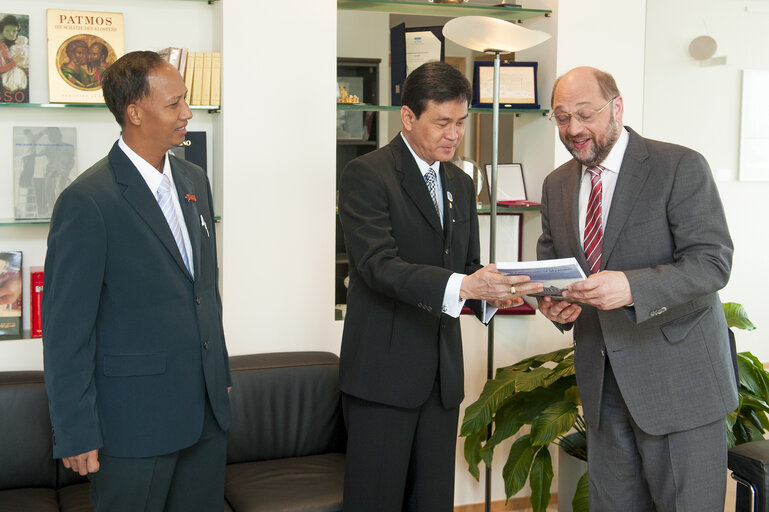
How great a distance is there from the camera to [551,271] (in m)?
2.13

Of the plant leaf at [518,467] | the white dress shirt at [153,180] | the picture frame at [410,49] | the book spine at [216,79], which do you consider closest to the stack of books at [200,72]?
the book spine at [216,79]

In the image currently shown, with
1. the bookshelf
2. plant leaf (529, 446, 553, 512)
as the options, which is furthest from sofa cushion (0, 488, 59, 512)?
plant leaf (529, 446, 553, 512)

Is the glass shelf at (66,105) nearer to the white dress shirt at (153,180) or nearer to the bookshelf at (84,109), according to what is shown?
the bookshelf at (84,109)

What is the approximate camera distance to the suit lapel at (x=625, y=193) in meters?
2.33

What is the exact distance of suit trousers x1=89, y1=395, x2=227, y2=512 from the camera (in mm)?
2055

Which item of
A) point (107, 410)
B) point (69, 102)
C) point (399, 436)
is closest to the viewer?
point (107, 410)

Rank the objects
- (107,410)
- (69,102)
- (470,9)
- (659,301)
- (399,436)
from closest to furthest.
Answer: (107,410) → (659,301) → (399,436) → (69,102) → (470,9)

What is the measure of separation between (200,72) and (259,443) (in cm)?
157

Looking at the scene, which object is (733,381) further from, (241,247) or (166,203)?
(241,247)

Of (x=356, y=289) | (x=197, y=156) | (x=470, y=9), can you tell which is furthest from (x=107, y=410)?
(x=470, y=9)

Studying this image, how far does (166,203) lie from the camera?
2201 millimetres

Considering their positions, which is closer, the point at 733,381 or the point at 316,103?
the point at 733,381

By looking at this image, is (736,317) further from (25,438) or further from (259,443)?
(25,438)

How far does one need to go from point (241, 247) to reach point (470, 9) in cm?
161
